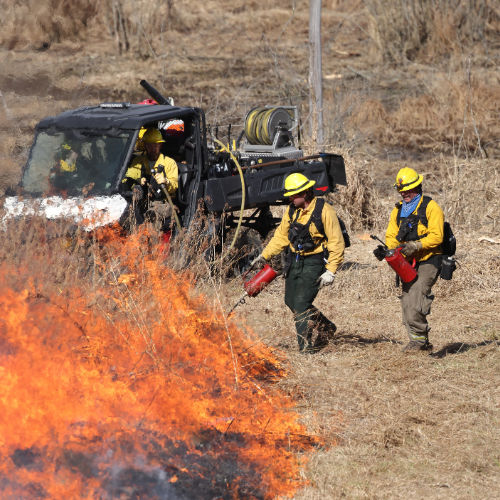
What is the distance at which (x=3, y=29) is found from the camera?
530 inches

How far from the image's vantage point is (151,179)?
848 centimetres

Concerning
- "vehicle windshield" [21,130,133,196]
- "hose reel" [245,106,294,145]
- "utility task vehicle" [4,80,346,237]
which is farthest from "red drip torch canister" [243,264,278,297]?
"hose reel" [245,106,294,145]

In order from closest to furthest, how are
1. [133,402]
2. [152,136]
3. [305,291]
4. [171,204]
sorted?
[133,402] → [305,291] → [171,204] → [152,136]

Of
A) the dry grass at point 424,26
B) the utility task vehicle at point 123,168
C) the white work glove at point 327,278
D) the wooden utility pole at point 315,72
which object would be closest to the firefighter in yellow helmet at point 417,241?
the white work glove at point 327,278

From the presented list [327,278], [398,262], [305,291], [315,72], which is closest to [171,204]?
[305,291]

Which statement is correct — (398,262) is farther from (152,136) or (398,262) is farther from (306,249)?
(152,136)

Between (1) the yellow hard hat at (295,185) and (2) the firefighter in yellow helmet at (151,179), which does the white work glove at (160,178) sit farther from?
(1) the yellow hard hat at (295,185)

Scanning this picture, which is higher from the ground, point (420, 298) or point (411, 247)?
point (411, 247)

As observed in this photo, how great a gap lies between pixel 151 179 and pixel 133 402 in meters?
3.34

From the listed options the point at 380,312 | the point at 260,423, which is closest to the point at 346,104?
the point at 380,312

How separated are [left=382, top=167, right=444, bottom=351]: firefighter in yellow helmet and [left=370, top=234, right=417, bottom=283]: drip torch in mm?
71

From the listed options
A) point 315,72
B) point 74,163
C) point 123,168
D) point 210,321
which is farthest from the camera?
point 315,72

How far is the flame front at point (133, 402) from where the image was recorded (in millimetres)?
5094

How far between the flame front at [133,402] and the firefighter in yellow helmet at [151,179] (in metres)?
1.61
